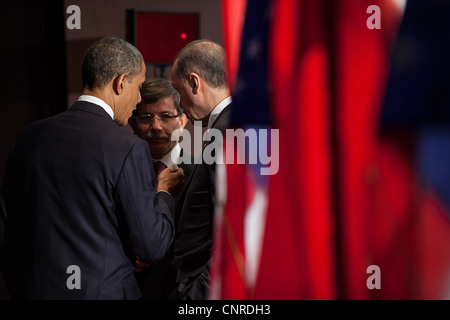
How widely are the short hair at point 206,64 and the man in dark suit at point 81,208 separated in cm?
30

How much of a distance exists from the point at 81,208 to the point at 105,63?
360mm

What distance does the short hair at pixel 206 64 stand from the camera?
4.53 feet

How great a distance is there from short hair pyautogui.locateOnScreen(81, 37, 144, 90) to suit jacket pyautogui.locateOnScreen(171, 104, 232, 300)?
0.28 m

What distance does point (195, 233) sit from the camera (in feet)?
4.16

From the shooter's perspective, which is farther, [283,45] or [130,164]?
[130,164]

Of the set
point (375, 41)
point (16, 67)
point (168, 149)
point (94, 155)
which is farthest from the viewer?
point (16, 67)

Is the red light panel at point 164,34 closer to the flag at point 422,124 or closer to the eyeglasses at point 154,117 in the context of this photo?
the eyeglasses at point 154,117

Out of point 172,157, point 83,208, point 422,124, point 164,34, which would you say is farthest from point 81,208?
point 164,34

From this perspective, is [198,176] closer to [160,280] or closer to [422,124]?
[160,280]

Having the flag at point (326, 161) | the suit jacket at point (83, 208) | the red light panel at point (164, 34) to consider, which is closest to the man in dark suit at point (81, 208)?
the suit jacket at point (83, 208)

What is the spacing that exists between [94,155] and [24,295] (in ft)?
1.25
